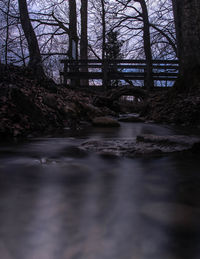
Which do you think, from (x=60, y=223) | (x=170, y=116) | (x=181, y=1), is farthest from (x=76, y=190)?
(x=181, y=1)

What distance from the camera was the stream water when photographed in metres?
0.81

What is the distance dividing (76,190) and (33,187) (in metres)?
0.26

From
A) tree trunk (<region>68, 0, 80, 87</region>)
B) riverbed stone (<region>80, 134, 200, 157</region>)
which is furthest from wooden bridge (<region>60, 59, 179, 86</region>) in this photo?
riverbed stone (<region>80, 134, 200, 157</region>)

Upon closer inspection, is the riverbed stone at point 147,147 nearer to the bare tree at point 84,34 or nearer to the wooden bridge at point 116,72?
the wooden bridge at point 116,72

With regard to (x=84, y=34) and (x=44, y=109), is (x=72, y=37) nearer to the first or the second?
(x=84, y=34)

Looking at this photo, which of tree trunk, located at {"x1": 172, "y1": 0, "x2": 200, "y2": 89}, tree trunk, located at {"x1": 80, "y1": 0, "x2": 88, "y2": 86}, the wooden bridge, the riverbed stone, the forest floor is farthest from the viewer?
tree trunk, located at {"x1": 80, "y1": 0, "x2": 88, "y2": 86}

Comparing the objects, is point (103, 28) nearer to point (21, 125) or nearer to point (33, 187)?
point (21, 125)

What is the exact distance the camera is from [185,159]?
2086 millimetres

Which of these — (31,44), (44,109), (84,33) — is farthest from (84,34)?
(44,109)

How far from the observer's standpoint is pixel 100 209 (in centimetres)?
112

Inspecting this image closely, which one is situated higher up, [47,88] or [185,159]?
[47,88]

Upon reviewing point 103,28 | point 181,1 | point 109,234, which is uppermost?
point 103,28

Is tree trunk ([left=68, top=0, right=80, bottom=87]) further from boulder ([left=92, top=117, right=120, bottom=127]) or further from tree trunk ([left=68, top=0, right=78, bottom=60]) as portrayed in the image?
boulder ([left=92, top=117, right=120, bottom=127])

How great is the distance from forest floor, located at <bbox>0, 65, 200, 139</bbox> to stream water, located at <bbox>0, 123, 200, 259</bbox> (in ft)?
6.32
